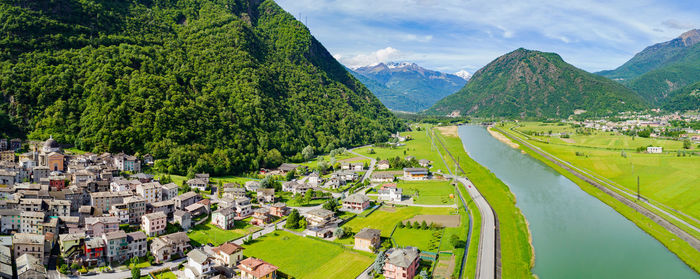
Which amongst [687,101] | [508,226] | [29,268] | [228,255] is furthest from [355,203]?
[687,101]

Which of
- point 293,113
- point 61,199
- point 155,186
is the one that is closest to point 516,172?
point 293,113

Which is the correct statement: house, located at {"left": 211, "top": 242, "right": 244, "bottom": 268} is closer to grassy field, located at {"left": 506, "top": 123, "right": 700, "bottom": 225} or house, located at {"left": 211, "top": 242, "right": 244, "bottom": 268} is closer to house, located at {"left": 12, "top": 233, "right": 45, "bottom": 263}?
house, located at {"left": 12, "top": 233, "right": 45, "bottom": 263}

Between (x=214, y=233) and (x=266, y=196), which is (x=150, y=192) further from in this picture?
(x=266, y=196)

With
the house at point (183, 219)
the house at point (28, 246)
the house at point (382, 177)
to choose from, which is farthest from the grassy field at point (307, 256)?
the house at point (382, 177)

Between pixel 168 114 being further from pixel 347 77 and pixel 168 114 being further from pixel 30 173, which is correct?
pixel 347 77

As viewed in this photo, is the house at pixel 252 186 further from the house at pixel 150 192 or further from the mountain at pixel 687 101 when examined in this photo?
the mountain at pixel 687 101

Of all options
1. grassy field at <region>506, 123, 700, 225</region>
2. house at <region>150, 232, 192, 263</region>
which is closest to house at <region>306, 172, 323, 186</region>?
house at <region>150, 232, 192, 263</region>
